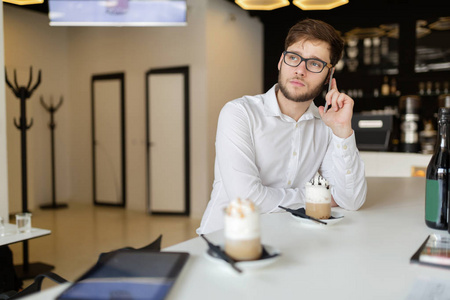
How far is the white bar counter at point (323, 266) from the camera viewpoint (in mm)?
819

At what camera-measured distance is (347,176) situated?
1.68m

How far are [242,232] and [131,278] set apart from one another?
25 centimetres

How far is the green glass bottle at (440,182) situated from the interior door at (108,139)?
5667 millimetres

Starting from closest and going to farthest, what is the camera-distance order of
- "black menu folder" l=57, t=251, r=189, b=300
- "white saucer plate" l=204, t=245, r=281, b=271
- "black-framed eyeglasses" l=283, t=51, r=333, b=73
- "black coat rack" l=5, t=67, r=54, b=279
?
"black menu folder" l=57, t=251, r=189, b=300
"white saucer plate" l=204, t=245, r=281, b=271
"black-framed eyeglasses" l=283, t=51, r=333, b=73
"black coat rack" l=5, t=67, r=54, b=279

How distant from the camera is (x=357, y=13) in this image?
6125mm

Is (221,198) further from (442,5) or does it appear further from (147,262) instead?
(442,5)

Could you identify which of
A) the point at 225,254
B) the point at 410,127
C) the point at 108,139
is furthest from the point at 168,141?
the point at 225,254

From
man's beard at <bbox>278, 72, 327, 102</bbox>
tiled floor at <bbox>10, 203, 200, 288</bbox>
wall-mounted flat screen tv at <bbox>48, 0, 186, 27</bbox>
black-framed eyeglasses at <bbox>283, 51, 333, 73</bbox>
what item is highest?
wall-mounted flat screen tv at <bbox>48, 0, 186, 27</bbox>

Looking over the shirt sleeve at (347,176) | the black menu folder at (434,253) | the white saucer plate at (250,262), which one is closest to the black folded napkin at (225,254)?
the white saucer plate at (250,262)

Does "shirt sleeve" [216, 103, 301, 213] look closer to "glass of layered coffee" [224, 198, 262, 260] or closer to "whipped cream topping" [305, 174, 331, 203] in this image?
"whipped cream topping" [305, 174, 331, 203]

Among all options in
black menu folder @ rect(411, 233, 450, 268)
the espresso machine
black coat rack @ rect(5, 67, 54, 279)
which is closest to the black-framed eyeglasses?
black menu folder @ rect(411, 233, 450, 268)

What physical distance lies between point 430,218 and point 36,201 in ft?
21.0

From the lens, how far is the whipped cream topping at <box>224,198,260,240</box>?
92cm

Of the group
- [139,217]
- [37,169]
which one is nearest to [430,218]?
[139,217]
